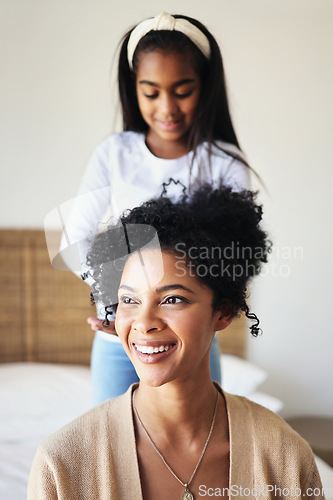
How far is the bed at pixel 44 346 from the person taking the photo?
1208 mm

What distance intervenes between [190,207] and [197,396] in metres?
0.20

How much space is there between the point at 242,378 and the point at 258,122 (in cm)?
58

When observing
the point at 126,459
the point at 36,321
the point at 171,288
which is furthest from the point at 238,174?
the point at 36,321

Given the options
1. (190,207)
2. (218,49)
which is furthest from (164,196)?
(218,49)

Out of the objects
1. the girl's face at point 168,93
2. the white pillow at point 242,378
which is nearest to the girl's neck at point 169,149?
the girl's face at point 168,93

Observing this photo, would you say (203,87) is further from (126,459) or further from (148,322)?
(126,459)

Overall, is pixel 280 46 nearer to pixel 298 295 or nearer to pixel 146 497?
pixel 298 295

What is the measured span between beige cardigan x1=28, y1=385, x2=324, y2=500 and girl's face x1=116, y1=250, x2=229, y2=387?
89 mm

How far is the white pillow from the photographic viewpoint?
1.26m

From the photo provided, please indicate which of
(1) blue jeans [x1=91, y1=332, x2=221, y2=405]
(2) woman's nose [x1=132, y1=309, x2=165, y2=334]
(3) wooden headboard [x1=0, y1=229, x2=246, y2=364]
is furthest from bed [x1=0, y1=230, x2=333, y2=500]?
(2) woman's nose [x1=132, y1=309, x2=165, y2=334]

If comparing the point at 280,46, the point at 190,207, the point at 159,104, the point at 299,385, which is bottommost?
the point at 299,385

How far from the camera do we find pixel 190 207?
0.54m

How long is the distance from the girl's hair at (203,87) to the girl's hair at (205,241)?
0.39ft

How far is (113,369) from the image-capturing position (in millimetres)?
693
